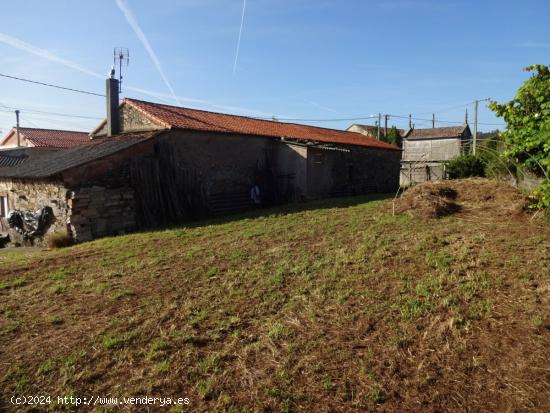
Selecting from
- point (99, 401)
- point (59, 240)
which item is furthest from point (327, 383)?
point (59, 240)

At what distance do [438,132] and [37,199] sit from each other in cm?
3741

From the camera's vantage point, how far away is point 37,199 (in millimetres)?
12523

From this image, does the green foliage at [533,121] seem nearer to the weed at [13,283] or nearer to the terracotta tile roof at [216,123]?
the weed at [13,283]

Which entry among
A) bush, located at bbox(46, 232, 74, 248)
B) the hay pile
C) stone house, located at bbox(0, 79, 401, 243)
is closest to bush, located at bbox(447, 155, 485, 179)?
stone house, located at bbox(0, 79, 401, 243)

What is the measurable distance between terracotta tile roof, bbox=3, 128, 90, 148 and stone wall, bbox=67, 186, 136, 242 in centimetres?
2063

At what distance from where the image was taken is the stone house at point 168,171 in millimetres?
11719

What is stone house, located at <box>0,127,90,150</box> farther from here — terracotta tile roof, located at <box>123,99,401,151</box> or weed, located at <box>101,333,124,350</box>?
weed, located at <box>101,333,124,350</box>

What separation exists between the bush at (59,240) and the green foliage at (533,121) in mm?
10959

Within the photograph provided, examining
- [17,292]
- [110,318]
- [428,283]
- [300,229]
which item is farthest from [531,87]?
[17,292]

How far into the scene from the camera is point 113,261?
8086 millimetres

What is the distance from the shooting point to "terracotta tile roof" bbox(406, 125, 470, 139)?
126ft

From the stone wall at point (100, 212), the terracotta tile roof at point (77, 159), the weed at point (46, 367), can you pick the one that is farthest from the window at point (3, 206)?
the weed at point (46, 367)

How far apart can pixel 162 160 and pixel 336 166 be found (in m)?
8.41

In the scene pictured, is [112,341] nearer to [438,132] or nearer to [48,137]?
[48,137]
